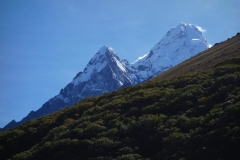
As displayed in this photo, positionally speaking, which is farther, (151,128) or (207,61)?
(207,61)

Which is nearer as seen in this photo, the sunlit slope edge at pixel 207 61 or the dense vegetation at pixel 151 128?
the dense vegetation at pixel 151 128

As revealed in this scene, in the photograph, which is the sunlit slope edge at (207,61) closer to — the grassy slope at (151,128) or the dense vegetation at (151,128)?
the grassy slope at (151,128)

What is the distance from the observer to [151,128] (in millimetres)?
23938

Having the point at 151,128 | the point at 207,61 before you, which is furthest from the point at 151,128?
the point at 207,61

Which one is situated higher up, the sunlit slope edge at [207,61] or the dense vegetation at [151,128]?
the sunlit slope edge at [207,61]

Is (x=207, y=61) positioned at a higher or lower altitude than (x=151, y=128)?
higher

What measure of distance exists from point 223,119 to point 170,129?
4.10 m

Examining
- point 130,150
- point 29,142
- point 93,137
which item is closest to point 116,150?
point 130,150

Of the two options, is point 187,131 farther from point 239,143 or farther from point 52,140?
point 52,140

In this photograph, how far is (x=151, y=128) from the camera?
23938mm

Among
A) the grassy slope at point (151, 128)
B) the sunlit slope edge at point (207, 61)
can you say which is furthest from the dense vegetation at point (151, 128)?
the sunlit slope edge at point (207, 61)

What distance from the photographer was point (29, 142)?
28828 millimetres

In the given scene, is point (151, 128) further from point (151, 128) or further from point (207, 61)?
point (207, 61)

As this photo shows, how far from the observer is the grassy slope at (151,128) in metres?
19.6
